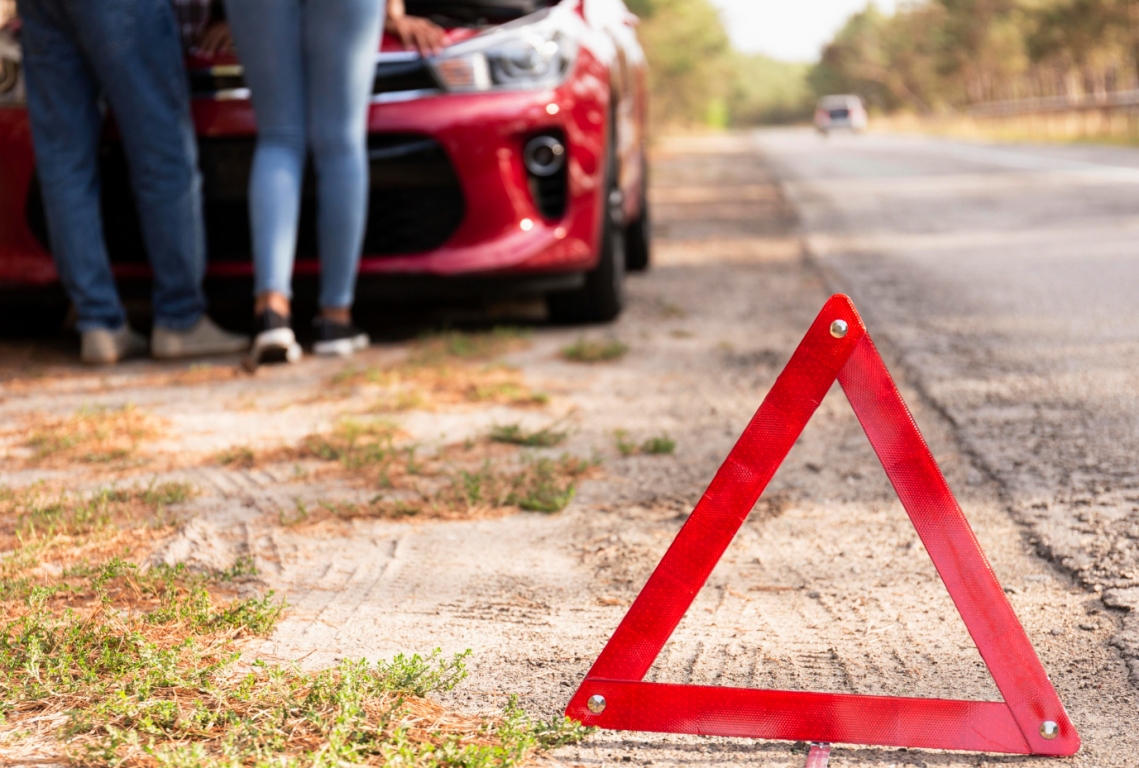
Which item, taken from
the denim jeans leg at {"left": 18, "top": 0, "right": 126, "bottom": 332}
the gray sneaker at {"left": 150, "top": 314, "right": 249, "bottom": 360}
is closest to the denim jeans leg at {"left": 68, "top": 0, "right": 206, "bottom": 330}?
the denim jeans leg at {"left": 18, "top": 0, "right": 126, "bottom": 332}

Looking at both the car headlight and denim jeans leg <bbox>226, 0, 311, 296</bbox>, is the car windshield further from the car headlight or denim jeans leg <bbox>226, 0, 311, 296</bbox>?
denim jeans leg <bbox>226, 0, 311, 296</bbox>

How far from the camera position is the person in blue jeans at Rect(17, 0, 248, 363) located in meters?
4.25

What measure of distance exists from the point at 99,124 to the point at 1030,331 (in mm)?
3452

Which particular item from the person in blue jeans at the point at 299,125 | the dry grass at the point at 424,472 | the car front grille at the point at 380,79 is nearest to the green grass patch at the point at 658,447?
the dry grass at the point at 424,472

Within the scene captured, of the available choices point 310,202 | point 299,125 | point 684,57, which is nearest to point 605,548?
point 299,125

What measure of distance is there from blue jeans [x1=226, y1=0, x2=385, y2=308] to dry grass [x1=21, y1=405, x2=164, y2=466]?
80cm

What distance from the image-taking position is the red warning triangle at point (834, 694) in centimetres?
173

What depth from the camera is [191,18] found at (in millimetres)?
4645

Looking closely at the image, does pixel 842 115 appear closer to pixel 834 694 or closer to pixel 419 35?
pixel 419 35

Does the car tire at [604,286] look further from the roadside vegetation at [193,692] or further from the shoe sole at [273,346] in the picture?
the roadside vegetation at [193,692]

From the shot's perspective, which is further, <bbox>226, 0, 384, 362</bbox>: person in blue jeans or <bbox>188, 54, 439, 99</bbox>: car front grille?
<bbox>188, 54, 439, 99</bbox>: car front grille

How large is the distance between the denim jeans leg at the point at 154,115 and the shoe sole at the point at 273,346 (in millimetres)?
410

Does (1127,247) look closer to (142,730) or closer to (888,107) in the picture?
(142,730)

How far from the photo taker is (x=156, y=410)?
12.7 ft
